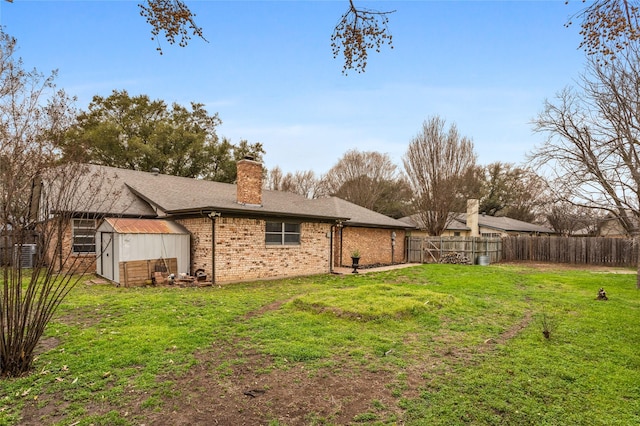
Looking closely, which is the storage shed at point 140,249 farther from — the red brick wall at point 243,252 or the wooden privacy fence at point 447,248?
the wooden privacy fence at point 447,248

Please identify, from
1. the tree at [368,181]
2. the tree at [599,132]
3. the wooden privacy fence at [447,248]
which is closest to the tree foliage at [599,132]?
the tree at [599,132]

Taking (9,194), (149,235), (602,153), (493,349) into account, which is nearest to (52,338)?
(9,194)

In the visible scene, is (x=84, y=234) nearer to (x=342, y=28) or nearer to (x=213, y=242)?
(x=213, y=242)

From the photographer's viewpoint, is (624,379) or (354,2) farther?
(624,379)

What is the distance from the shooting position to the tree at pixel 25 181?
4164 millimetres

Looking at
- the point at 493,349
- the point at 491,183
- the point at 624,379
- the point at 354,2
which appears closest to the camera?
the point at 354,2

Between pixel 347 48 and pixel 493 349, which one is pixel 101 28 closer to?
pixel 347 48

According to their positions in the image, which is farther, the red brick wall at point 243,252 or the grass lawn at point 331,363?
the red brick wall at point 243,252

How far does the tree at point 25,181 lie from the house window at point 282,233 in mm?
8199

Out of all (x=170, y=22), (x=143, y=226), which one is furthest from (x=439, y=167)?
(x=170, y=22)

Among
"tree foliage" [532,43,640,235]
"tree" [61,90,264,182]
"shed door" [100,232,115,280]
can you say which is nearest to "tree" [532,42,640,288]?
"tree foliage" [532,43,640,235]

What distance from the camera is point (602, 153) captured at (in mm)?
12180

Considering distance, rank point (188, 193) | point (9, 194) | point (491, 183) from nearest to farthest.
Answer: point (9, 194) < point (188, 193) < point (491, 183)

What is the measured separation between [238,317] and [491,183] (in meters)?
38.4
